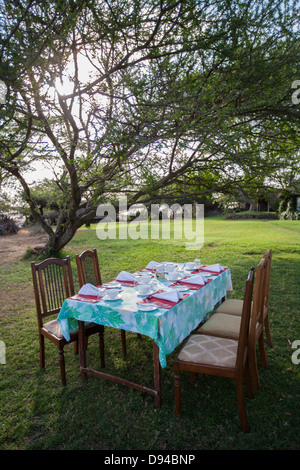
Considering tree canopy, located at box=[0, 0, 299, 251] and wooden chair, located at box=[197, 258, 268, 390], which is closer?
wooden chair, located at box=[197, 258, 268, 390]

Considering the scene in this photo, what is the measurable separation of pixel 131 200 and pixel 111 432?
5893 millimetres

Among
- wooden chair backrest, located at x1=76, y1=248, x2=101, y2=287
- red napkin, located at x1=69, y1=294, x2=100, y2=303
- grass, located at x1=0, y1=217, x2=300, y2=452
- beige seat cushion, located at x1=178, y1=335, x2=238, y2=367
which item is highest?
wooden chair backrest, located at x1=76, y1=248, x2=101, y2=287

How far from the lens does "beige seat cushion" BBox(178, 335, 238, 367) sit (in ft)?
7.55

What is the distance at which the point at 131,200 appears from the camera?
7.62 metres

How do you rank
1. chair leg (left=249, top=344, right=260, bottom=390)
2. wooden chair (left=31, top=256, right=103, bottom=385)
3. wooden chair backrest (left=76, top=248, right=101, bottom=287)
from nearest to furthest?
chair leg (left=249, top=344, right=260, bottom=390) → wooden chair (left=31, top=256, right=103, bottom=385) → wooden chair backrest (left=76, top=248, right=101, bottom=287)

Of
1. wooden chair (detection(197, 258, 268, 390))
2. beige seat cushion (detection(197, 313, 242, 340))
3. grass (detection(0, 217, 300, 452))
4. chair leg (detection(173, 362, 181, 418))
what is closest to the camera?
grass (detection(0, 217, 300, 452))

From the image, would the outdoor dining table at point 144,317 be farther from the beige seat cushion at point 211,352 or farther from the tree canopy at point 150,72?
the tree canopy at point 150,72

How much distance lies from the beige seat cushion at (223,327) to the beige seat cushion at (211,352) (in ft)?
0.66

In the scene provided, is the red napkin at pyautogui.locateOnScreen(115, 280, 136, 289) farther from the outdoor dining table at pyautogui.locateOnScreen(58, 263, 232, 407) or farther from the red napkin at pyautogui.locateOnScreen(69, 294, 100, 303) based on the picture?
the red napkin at pyautogui.locateOnScreen(69, 294, 100, 303)

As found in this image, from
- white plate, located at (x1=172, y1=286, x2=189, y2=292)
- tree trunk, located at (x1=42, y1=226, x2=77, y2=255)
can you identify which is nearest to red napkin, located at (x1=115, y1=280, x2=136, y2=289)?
white plate, located at (x1=172, y1=286, x2=189, y2=292)

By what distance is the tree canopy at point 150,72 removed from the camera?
3.11 meters

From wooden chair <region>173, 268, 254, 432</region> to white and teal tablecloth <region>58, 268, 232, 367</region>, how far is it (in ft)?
0.55

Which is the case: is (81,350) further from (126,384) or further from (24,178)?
(24,178)
